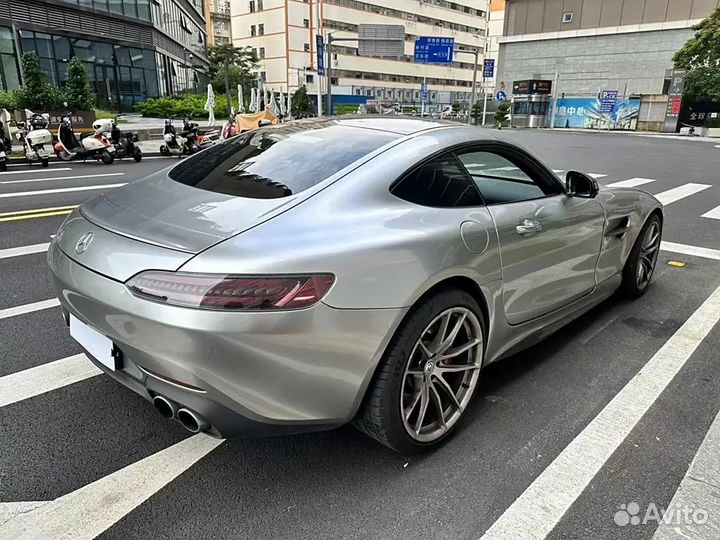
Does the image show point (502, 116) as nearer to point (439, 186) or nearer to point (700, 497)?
point (439, 186)

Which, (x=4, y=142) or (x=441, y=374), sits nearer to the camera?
(x=441, y=374)

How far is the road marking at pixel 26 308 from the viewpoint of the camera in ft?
13.0

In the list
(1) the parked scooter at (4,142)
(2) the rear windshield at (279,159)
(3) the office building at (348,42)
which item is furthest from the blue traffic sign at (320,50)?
(3) the office building at (348,42)

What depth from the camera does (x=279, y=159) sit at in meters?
2.71

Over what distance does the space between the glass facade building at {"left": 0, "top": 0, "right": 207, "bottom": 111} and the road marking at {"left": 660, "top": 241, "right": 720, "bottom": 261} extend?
26.9m

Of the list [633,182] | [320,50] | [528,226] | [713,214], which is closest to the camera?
[528,226]

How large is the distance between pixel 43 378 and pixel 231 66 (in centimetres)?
6269

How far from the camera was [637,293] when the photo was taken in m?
4.46

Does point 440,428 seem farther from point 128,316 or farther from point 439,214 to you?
point 128,316

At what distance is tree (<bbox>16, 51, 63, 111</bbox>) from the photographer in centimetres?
1903

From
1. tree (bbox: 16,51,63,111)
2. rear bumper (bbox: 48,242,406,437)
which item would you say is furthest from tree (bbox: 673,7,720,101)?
rear bumper (bbox: 48,242,406,437)

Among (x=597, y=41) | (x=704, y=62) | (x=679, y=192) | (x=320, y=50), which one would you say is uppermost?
(x=597, y=41)

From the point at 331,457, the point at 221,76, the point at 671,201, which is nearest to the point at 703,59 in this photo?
the point at 671,201

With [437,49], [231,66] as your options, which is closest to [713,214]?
[437,49]
